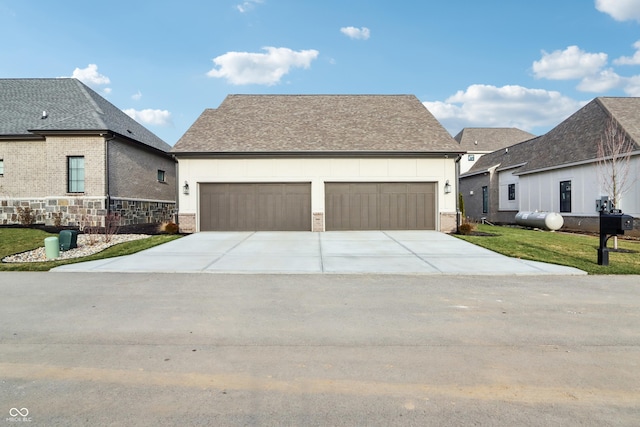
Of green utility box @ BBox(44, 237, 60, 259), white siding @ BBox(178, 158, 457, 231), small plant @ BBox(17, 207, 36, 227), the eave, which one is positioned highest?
the eave

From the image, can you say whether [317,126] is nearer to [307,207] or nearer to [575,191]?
[307,207]

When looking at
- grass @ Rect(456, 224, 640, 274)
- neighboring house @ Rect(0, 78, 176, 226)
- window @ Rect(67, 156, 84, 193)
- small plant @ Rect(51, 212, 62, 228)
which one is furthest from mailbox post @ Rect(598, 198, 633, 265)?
small plant @ Rect(51, 212, 62, 228)

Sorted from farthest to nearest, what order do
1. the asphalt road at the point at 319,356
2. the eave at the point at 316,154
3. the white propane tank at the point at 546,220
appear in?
1. the white propane tank at the point at 546,220
2. the eave at the point at 316,154
3. the asphalt road at the point at 319,356

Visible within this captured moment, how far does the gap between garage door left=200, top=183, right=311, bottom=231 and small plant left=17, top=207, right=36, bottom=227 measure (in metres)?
8.82

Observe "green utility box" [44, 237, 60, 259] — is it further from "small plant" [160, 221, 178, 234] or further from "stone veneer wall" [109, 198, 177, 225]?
"stone veneer wall" [109, 198, 177, 225]

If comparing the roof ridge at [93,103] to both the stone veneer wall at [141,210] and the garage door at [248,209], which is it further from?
the garage door at [248,209]

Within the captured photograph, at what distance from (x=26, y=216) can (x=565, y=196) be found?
28.7 meters

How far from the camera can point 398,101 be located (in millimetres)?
21891

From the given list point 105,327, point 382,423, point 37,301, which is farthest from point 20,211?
point 382,423

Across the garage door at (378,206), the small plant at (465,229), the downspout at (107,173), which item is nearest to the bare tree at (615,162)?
the small plant at (465,229)

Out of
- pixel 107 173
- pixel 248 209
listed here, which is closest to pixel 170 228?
pixel 248 209

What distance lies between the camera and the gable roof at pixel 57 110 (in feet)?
59.3

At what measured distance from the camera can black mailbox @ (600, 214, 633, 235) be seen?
9.26 metres

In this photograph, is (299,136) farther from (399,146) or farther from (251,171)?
(399,146)
